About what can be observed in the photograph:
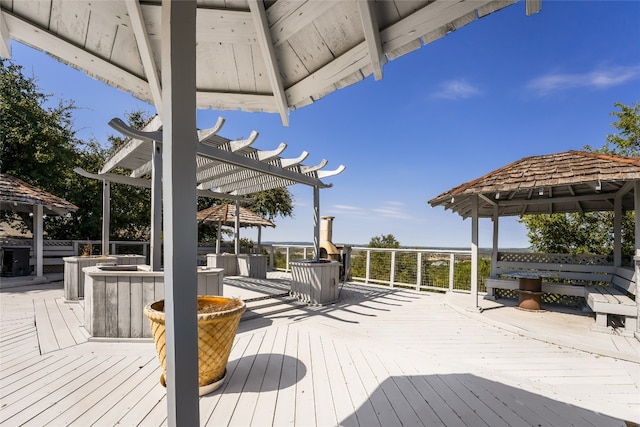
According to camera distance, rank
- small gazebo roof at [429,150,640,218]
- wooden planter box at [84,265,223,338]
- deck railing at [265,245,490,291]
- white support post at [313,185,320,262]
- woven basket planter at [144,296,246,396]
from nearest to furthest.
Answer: woven basket planter at [144,296,246,396] < wooden planter box at [84,265,223,338] < small gazebo roof at [429,150,640,218] < white support post at [313,185,320,262] < deck railing at [265,245,490,291]

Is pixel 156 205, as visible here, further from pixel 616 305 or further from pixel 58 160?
pixel 58 160

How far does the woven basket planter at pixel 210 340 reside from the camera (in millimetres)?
2340

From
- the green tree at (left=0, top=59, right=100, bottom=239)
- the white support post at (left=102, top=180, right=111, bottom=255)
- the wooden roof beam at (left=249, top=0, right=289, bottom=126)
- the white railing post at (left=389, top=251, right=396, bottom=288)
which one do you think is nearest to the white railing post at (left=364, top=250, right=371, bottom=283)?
the white railing post at (left=389, top=251, right=396, bottom=288)

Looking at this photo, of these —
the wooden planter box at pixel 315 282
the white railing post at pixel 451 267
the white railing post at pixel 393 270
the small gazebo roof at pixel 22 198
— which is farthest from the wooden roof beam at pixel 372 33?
the small gazebo roof at pixel 22 198

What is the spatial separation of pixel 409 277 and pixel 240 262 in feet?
16.8

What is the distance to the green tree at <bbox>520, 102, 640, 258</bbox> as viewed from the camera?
9359 mm

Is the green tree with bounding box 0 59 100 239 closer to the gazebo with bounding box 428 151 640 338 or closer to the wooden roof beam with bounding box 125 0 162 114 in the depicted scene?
the wooden roof beam with bounding box 125 0 162 114

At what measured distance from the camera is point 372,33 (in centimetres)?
151

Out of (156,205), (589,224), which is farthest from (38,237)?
(589,224)

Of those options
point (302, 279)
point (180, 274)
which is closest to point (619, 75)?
point (302, 279)

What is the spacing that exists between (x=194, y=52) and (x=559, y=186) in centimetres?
628

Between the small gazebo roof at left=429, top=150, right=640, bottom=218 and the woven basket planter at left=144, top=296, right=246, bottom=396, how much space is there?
15.3ft

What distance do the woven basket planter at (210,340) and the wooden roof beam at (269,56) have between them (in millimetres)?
1722

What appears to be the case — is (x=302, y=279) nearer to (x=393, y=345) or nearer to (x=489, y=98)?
(x=393, y=345)
